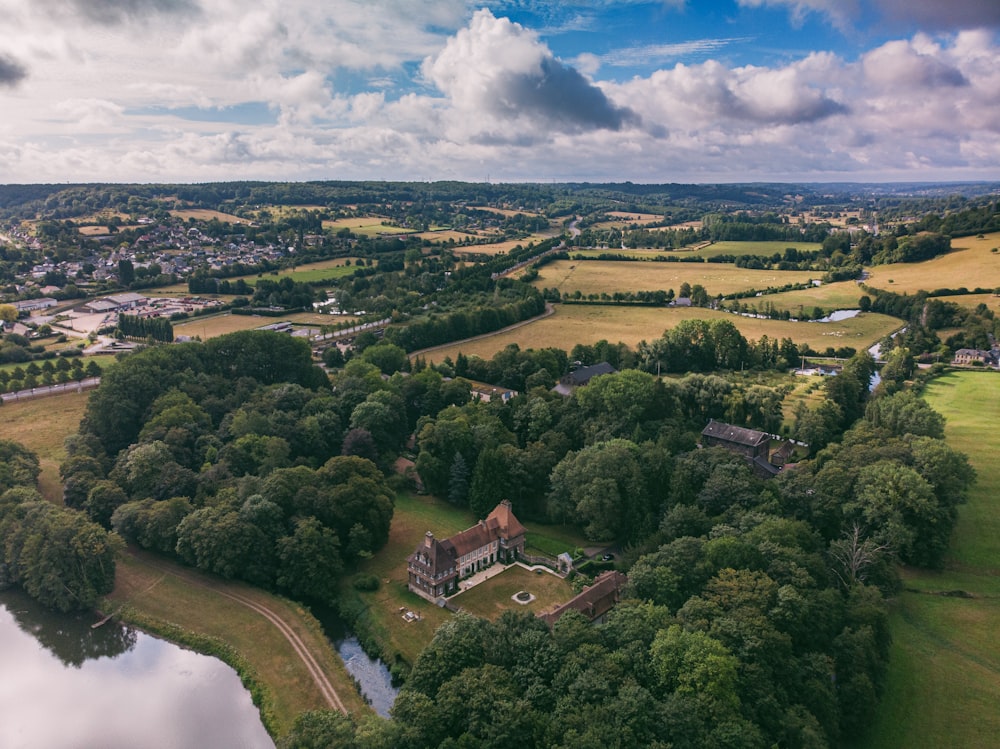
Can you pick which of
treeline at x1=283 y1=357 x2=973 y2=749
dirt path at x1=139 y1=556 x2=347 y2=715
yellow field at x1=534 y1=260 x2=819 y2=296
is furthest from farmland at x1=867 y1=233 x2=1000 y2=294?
dirt path at x1=139 y1=556 x2=347 y2=715

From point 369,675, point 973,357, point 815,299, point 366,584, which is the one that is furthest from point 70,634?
point 815,299

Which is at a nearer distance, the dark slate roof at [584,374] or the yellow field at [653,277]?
the dark slate roof at [584,374]

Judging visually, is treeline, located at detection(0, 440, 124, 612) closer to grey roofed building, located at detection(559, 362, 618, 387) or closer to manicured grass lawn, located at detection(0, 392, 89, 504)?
manicured grass lawn, located at detection(0, 392, 89, 504)

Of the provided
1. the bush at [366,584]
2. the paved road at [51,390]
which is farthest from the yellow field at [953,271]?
the paved road at [51,390]

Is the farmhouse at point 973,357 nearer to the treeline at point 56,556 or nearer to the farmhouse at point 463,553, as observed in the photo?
the farmhouse at point 463,553

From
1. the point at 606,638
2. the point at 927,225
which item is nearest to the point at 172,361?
the point at 606,638
